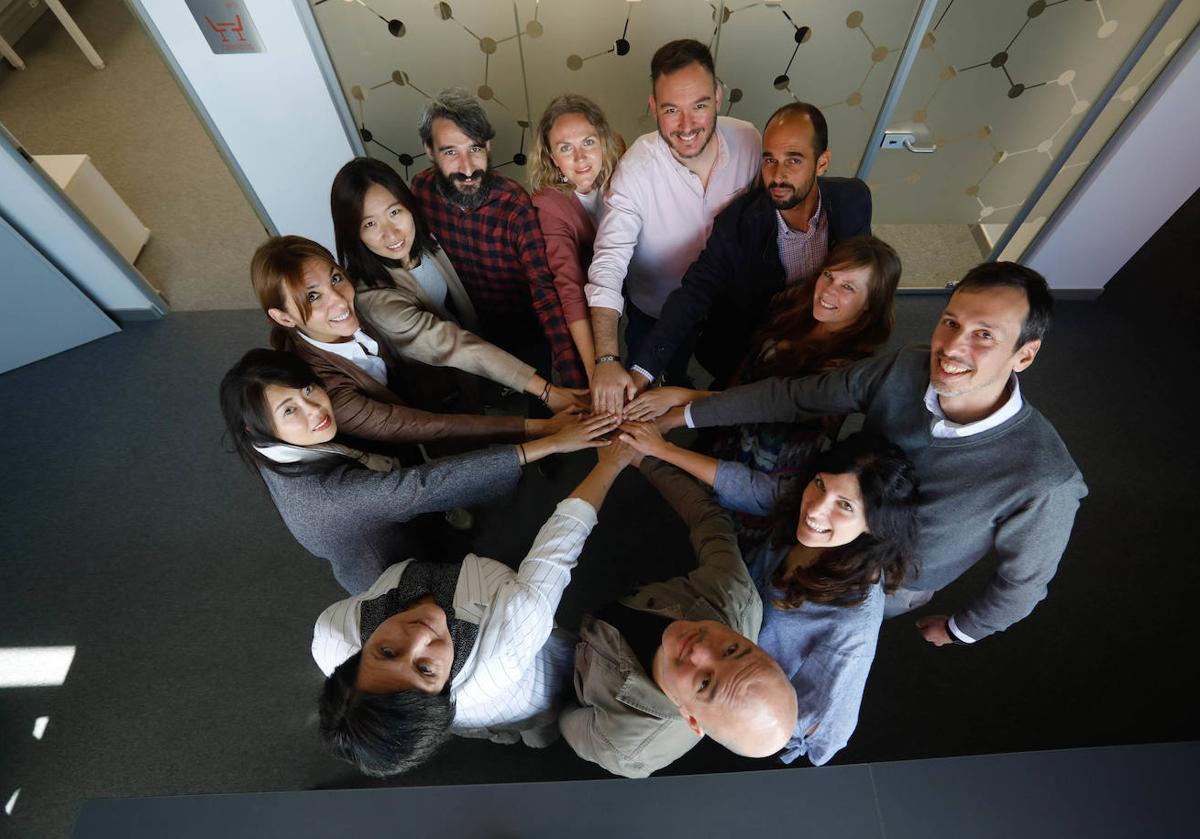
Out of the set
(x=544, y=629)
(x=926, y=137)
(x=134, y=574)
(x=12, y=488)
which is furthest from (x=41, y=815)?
(x=926, y=137)

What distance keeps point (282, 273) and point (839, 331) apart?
167cm

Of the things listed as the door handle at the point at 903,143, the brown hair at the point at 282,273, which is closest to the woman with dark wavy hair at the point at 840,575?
the brown hair at the point at 282,273

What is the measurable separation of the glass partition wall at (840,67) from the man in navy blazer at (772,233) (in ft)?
2.62

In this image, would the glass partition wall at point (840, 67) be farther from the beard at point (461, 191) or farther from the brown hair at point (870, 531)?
the brown hair at point (870, 531)

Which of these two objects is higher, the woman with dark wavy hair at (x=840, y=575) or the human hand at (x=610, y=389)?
the human hand at (x=610, y=389)

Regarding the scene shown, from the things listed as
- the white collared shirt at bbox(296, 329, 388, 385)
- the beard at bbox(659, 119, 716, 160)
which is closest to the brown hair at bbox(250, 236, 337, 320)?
the white collared shirt at bbox(296, 329, 388, 385)

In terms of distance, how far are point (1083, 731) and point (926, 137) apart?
2670 mm

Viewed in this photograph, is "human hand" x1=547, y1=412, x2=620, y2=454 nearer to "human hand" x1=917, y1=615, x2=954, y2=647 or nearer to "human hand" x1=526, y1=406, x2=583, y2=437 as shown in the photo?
"human hand" x1=526, y1=406, x2=583, y2=437

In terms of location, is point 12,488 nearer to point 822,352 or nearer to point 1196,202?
point 822,352

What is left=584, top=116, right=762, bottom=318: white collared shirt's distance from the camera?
2.04m

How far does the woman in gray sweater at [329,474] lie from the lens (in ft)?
5.09

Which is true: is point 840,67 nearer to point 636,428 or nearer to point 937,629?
point 636,428

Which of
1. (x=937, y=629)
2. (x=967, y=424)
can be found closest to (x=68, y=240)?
(x=967, y=424)

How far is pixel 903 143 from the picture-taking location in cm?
287
